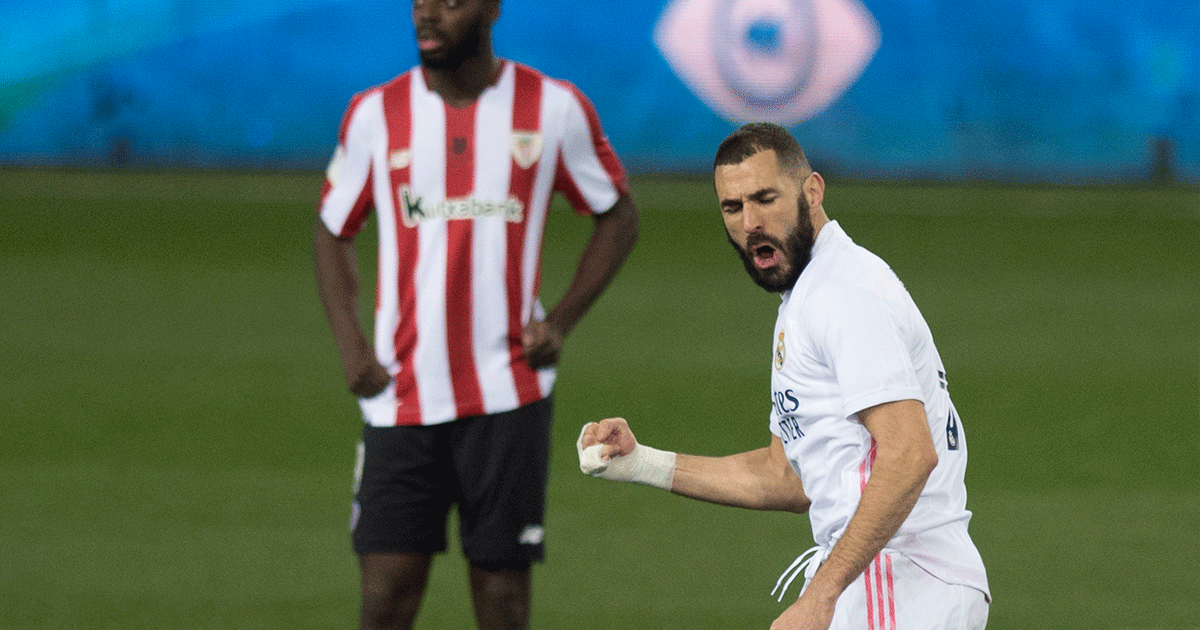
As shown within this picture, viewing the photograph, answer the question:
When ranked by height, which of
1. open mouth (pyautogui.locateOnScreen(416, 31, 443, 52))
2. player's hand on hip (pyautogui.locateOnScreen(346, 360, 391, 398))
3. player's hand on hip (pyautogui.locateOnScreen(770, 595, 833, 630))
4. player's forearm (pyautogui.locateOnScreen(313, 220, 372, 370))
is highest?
open mouth (pyautogui.locateOnScreen(416, 31, 443, 52))

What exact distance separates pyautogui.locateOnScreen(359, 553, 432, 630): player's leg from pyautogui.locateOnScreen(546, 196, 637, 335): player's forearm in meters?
0.71

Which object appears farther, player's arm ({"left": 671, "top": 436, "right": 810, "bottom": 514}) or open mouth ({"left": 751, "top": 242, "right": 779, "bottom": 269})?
player's arm ({"left": 671, "top": 436, "right": 810, "bottom": 514})

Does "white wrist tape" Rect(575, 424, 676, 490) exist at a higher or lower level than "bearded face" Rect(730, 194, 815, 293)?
lower

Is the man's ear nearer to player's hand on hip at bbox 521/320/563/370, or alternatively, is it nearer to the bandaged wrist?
the bandaged wrist

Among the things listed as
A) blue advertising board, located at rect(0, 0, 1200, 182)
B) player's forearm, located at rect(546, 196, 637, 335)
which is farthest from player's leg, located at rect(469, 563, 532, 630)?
blue advertising board, located at rect(0, 0, 1200, 182)

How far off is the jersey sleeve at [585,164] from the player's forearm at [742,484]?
0.85 m

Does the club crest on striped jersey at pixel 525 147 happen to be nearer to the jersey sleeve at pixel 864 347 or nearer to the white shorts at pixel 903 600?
the jersey sleeve at pixel 864 347

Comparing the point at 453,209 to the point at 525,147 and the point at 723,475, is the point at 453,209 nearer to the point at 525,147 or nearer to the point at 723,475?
the point at 525,147

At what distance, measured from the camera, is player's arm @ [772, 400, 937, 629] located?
243cm

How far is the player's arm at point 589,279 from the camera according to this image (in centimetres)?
357

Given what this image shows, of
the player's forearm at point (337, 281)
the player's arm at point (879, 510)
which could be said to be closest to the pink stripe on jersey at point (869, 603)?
the player's arm at point (879, 510)

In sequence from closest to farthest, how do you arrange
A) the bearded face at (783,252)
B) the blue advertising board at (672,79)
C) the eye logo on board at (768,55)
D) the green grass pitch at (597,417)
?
the bearded face at (783,252) < the green grass pitch at (597,417) < the blue advertising board at (672,79) < the eye logo on board at (768,55)

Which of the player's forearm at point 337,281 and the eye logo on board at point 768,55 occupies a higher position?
the player's forearm at point 337,281

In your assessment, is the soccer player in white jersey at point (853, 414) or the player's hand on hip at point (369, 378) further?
the player's hand on hip at point (369, 378)
